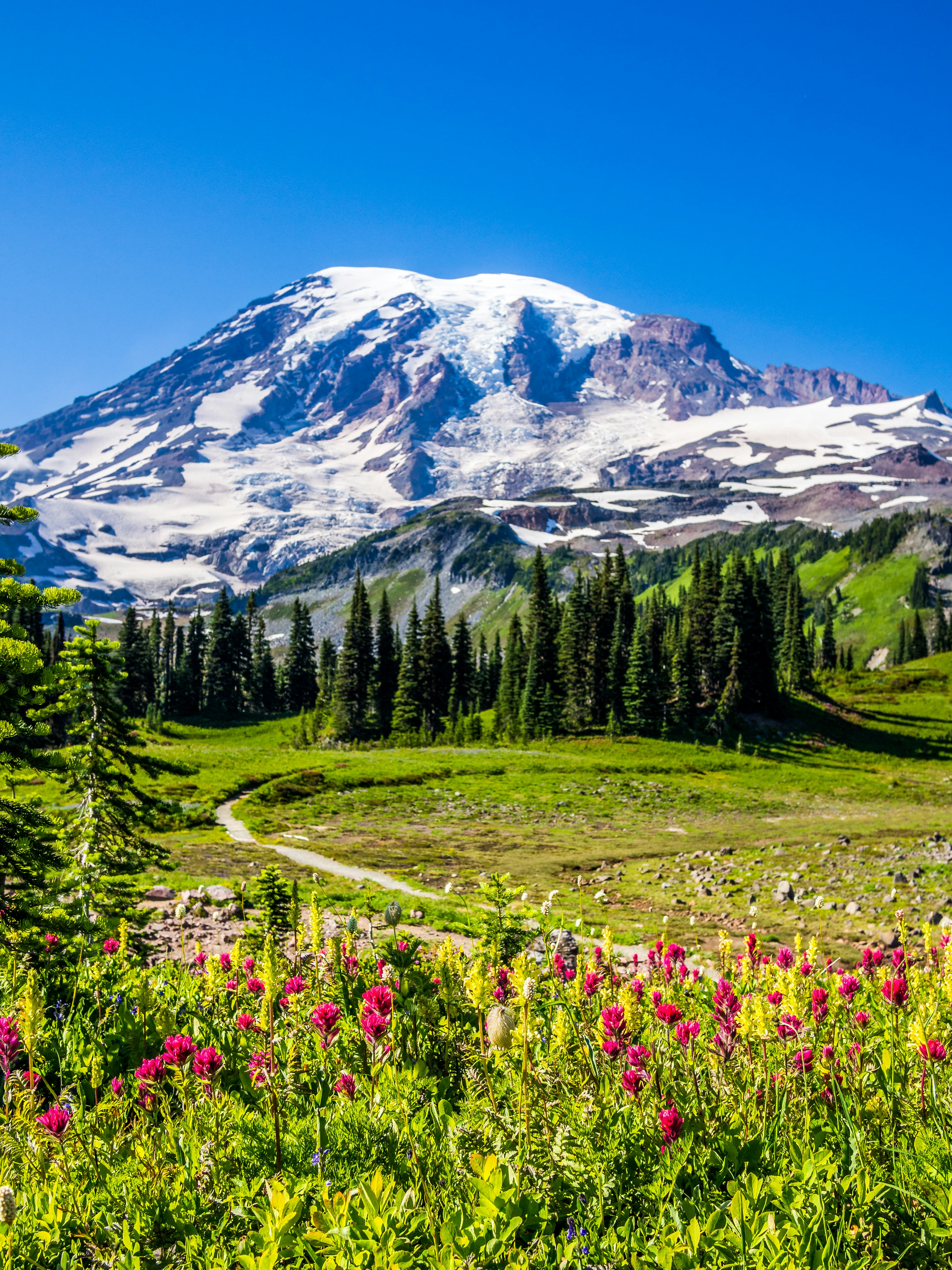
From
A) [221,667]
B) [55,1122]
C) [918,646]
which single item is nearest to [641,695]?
[221,667]

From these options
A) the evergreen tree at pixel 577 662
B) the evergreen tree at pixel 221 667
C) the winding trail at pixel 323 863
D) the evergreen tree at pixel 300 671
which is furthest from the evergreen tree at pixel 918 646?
the winding trail at pixel 323 863

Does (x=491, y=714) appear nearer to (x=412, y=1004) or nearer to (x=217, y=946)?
(x=217, y=946)

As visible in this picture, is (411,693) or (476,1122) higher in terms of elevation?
(476,1122)

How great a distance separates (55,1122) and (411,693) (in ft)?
283

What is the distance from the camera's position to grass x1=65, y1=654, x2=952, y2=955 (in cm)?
1878

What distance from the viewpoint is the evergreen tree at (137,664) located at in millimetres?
106375

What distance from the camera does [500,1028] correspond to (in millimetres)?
3529

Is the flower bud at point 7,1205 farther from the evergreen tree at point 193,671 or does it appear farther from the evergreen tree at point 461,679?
the evergreen tree at point 193,671

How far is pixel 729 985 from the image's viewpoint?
181 inches

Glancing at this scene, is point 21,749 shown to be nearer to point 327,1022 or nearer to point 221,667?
point 327,1022

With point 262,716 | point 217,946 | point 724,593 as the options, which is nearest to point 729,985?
point 217,946

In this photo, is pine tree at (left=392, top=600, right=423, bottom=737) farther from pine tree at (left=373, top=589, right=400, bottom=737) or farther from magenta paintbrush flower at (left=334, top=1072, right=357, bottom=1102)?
magenta paintbrush flower at (left=334, top=1072, right=357, bottom=1102)

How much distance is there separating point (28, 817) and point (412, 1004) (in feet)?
13.7

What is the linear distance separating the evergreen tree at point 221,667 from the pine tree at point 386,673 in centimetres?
2692
